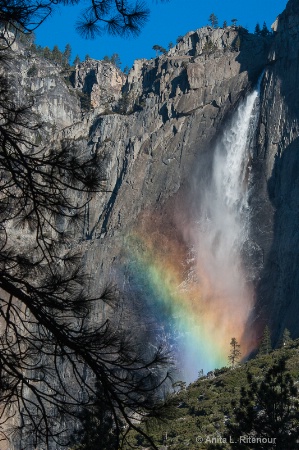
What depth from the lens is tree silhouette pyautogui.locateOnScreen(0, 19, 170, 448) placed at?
294 inches

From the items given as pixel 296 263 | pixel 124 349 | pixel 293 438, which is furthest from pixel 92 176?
pixel 296 263

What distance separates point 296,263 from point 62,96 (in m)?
49.1

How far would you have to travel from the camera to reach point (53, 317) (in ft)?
25.1

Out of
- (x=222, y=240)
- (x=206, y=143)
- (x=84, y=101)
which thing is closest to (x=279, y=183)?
(x=222, y=240)

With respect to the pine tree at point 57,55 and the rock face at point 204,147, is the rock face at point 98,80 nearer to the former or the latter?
the pine tree at point 57,55

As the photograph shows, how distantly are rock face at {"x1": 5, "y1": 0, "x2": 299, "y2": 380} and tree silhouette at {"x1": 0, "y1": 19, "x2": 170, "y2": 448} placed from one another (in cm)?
5256

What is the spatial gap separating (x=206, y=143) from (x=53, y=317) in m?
71.1

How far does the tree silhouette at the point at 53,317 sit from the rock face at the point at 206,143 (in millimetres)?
52562

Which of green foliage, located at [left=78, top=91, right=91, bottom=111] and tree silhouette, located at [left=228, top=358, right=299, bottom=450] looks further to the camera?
green foliage, located at [left=78, top=91, right=91, bottom=111]

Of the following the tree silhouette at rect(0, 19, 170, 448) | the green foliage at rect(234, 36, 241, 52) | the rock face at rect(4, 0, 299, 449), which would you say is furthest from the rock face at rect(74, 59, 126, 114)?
the tree silhouette at rect(0, 19, 170, 448)

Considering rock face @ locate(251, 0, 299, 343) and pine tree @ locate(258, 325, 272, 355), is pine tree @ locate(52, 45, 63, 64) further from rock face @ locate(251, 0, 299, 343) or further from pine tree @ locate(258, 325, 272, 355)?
pine tree @ locate(258, 325, 272, 355)

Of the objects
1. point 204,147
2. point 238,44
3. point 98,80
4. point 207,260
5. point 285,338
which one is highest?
Result: point 98,80

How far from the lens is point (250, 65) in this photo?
8031cm

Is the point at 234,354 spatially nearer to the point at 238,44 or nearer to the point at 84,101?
the point at 238,44
